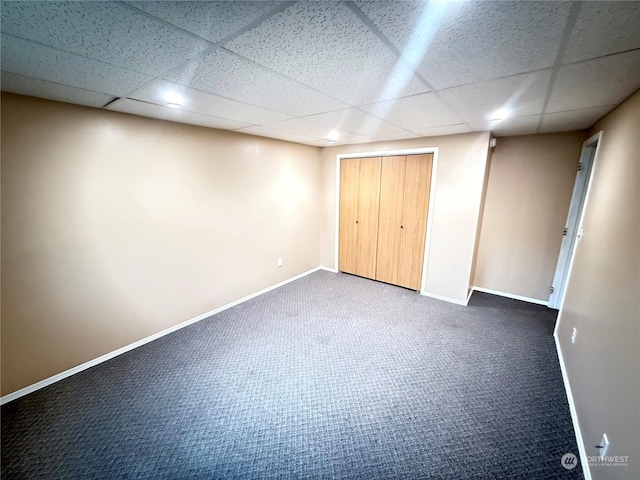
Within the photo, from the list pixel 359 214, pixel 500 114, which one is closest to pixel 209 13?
pixel 500 114

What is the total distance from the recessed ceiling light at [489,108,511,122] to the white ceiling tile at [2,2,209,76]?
87.7 inches

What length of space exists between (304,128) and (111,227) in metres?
2.10

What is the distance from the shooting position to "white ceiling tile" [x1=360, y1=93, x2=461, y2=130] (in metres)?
1.83

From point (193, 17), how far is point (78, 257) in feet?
7.09

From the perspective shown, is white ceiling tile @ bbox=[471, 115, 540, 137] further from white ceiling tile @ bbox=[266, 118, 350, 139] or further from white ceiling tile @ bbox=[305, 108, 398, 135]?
white ceiling tile @ bbox=[266, 118, 350, 139]

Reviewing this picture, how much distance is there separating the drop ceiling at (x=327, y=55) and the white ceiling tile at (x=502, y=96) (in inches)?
0.5

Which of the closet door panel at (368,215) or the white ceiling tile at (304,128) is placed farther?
the closet door panel at (368,215)

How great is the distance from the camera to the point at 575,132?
2.99 meters

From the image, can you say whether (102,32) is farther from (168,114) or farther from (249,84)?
(168,114)

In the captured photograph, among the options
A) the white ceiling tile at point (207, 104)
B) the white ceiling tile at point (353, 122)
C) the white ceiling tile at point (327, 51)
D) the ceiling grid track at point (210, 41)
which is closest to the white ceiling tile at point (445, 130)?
the white ceiling tile at point (353, 122)

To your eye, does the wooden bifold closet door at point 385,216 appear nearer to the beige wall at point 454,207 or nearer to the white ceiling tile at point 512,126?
the beige wall at point 454,207

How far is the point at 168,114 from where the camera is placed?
2215 millimetres

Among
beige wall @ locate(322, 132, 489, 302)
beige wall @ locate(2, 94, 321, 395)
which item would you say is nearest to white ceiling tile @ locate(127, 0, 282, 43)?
beige wall @ locate(2, 94, 321, 395)

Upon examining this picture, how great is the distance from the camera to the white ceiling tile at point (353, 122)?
7.18ft
